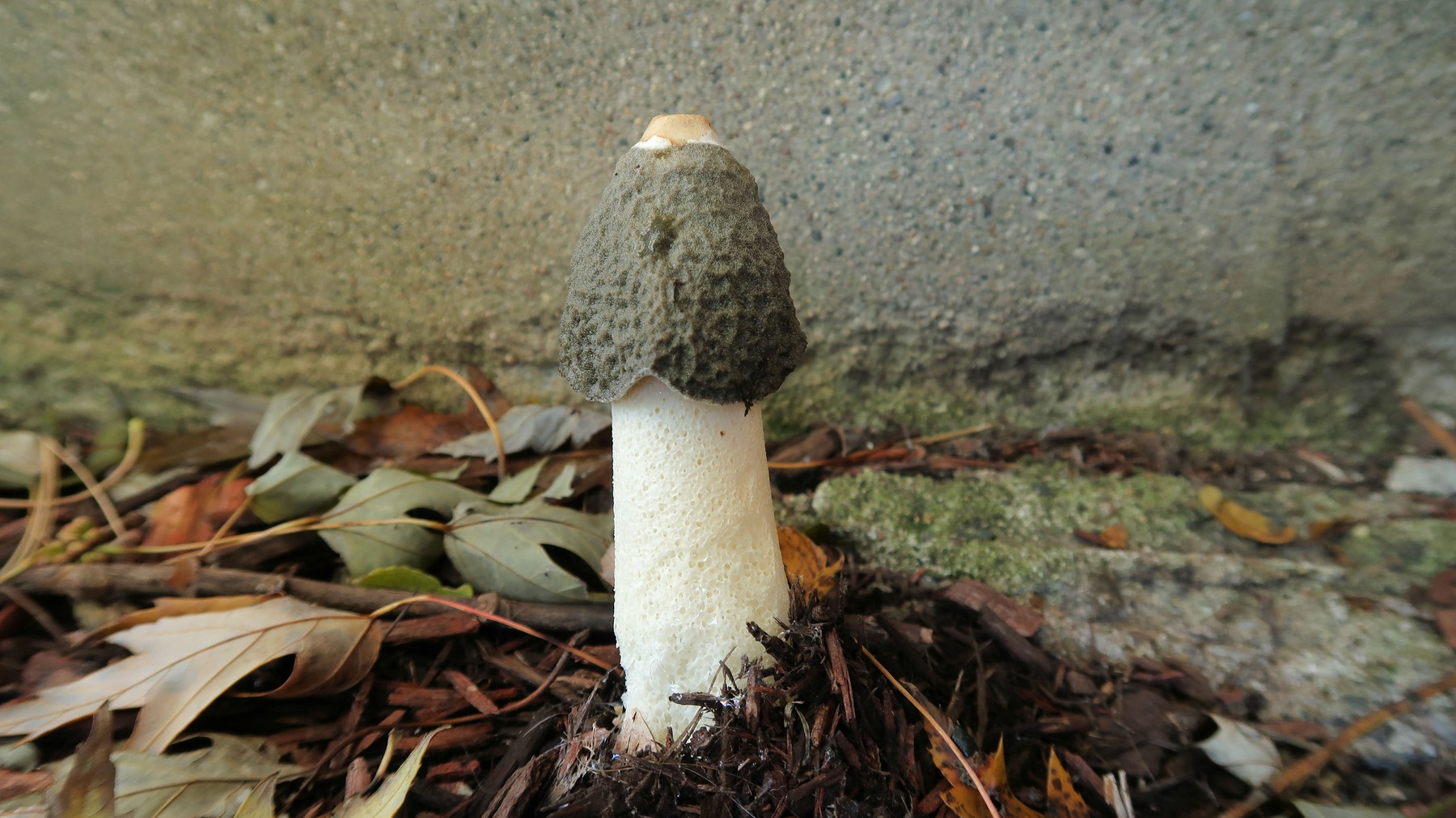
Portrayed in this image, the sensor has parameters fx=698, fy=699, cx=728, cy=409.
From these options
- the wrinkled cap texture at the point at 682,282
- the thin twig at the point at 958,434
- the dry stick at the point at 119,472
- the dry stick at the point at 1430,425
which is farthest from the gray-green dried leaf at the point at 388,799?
the dry stick at the point at 1430,425

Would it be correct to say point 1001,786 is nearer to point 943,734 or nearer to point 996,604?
point 943,734

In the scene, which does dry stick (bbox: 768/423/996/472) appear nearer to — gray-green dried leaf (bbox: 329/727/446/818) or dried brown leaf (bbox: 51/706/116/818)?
gray-green dried leaf (bbox: 329/727/446/818)

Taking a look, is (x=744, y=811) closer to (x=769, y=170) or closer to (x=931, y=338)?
(x=931, y=338)

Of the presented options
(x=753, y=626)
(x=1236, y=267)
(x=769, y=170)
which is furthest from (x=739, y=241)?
(x=1236, y=267)

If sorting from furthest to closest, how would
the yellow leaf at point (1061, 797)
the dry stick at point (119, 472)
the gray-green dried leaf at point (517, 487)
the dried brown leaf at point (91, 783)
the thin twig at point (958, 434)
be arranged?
the thin twig at point (958, 434), the dry stick at point (119, 472), the gray-green dried leaf at point (517, 487), the yellow leaf at point (1061, 797), the dried brown leaf at point (91, 783)

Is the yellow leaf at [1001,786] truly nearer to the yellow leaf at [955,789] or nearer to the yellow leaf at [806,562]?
the yellow leaf at [955,789]

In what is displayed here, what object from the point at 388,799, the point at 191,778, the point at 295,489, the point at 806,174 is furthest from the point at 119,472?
the point at 806,174
